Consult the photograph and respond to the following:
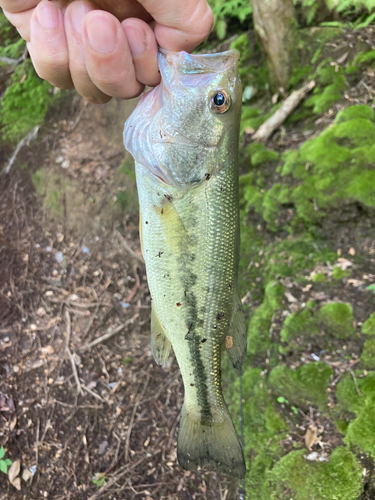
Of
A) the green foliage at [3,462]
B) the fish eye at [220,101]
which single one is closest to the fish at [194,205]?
the fish eye at [220,101]

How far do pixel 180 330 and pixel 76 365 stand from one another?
2816 millimetres

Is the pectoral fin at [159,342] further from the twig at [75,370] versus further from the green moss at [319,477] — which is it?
the twig at [75,370]

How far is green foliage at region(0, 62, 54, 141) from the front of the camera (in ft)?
17.5

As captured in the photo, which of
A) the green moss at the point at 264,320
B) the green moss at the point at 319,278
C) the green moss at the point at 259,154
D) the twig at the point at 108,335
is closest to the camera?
the green moss at the point at 319,278

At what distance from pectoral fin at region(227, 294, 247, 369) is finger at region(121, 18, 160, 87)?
1.43 metres

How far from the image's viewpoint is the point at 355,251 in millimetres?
3111

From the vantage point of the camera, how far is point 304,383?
290 centimetres

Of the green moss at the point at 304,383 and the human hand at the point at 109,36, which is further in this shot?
the green moss at the point at 304,383

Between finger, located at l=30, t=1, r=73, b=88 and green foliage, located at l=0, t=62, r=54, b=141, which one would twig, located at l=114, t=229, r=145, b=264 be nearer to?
green foliage, located at l=0, t=62, r=54, b=141

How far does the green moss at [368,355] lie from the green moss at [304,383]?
30 centimetres

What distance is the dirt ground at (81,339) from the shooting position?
3541 mm

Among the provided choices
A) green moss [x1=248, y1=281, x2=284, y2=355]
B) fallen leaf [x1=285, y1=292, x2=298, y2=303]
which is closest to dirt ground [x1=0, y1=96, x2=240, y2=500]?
green moss [x1=248, y1=281, x2=284, y2=355]

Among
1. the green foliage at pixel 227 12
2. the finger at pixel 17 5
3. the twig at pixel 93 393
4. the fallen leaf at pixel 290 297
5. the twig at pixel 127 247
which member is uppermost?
the finger at pixel 17 5

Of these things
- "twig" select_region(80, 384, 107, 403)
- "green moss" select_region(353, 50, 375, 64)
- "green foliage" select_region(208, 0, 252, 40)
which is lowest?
"twig" select_region(80, 384, 107, 403)
